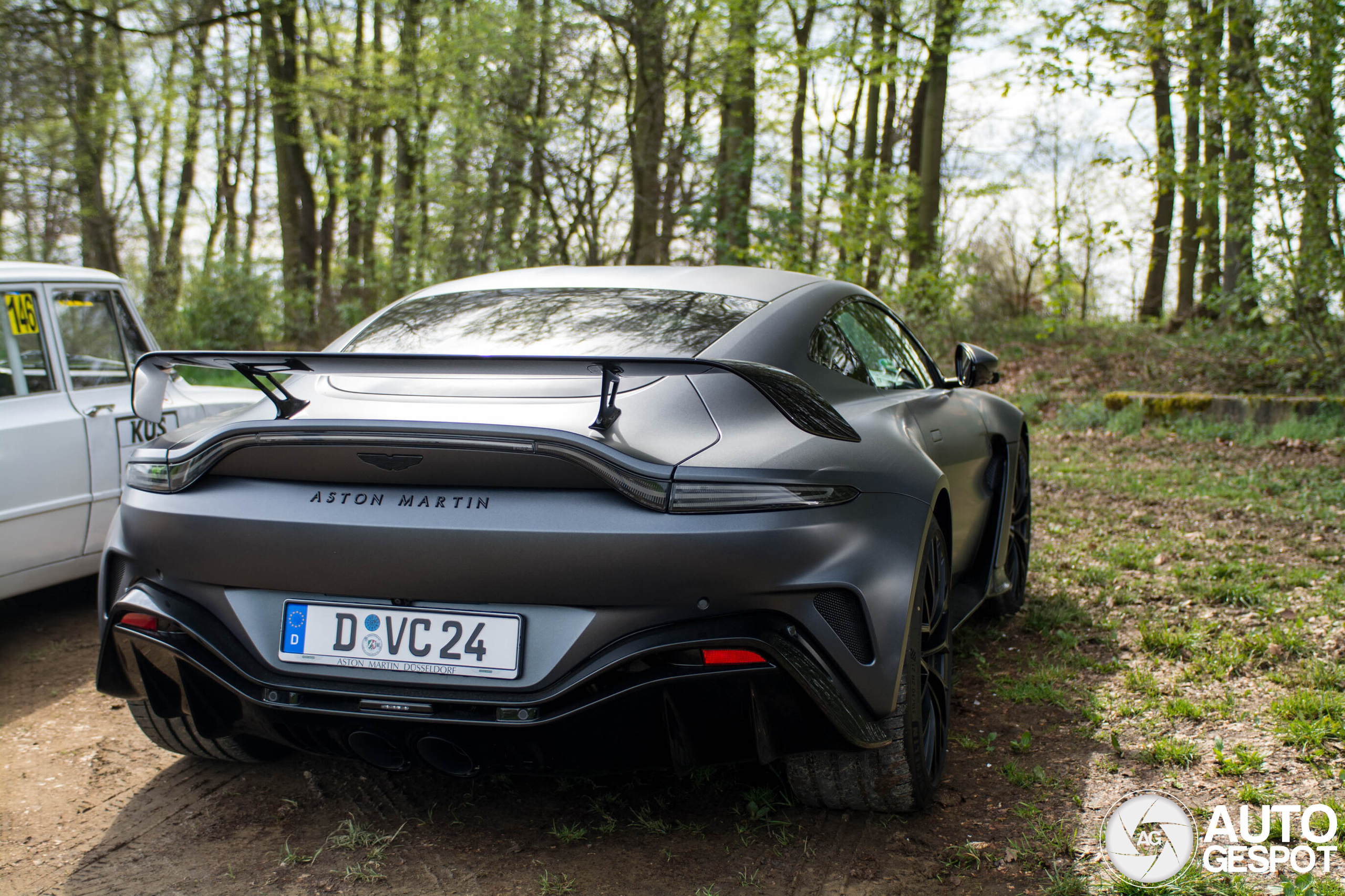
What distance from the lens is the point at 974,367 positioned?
3.99 metres

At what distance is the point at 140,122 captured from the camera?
26.2 metres

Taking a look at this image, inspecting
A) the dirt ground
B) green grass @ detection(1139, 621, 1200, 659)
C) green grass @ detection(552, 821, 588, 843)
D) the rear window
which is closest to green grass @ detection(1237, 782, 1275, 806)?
the dirt ground

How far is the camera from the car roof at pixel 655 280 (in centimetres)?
301

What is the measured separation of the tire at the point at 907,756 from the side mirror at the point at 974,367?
58.8 inches

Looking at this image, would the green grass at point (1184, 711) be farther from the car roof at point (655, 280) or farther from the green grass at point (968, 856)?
the car roof at point (655, 280)

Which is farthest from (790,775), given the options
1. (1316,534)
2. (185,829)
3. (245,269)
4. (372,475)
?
(245,269)

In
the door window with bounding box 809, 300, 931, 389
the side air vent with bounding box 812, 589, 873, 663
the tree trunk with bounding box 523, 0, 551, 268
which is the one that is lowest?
the side air vent with bounding box 812, 589, 873, 663

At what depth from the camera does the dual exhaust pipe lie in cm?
211

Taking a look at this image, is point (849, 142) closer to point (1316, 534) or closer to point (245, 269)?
point (245, 269)

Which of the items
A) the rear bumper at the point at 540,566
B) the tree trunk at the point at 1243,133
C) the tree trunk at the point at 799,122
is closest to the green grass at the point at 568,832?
the rear bumper at the point at 540,566

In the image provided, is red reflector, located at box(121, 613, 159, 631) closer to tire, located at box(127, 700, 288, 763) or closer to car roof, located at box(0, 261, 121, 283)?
tire, located at box(127, 700, 288, 763)

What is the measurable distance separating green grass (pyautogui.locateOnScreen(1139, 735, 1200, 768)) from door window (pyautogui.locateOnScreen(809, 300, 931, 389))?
1.31 m

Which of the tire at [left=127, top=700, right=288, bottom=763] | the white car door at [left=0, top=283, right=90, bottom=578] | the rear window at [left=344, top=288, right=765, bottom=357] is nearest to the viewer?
the rear window at [left=344, top=288, right=765, bottom=357]

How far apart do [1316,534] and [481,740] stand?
522 centimetres
